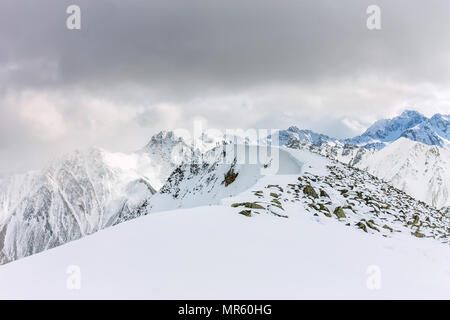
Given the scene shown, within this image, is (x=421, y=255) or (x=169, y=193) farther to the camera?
(x=169, y=193)

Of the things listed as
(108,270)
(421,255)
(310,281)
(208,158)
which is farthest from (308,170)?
(208,158)

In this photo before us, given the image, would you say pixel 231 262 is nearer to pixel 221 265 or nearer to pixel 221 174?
pixel 221 265

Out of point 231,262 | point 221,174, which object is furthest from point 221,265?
point 221,174

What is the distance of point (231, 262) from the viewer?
675cm

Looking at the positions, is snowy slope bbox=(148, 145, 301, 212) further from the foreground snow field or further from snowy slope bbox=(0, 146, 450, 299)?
the foreground snow field

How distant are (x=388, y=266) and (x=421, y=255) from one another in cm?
333

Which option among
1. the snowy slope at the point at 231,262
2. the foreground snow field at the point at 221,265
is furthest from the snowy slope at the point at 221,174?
the foreground snow field at the point at 221,265

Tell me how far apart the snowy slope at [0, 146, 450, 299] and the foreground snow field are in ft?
0.07

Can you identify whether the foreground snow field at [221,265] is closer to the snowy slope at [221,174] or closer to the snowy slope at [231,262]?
the snowy slope at [231,262]

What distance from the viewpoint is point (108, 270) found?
643 centimetres

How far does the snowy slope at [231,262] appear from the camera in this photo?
5715mm

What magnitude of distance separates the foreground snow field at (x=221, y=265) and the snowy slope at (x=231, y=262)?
0.02m

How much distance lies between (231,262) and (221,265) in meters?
0.30
